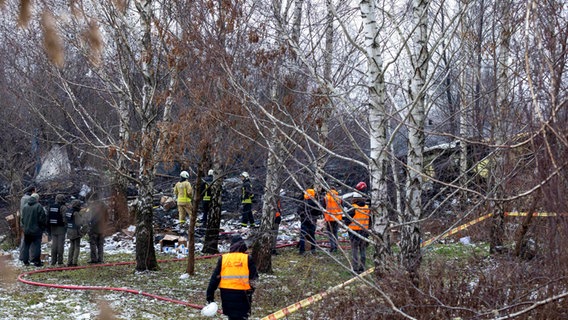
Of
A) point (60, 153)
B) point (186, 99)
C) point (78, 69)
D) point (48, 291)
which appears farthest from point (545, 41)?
point (60, 153)

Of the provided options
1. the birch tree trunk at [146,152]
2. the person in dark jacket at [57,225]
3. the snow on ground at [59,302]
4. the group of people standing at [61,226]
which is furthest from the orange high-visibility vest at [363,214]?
the person in dark jacket at [57,225]

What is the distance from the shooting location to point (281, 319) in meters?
9.27

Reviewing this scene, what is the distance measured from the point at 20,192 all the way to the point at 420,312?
17.4 m

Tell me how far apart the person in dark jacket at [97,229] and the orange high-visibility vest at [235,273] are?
7.27 m

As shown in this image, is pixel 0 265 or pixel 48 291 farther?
pixel 0 265

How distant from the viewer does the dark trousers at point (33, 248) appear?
1541 cm

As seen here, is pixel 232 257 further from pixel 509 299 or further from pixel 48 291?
pixel 48 291

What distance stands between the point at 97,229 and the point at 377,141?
9046 millimetres

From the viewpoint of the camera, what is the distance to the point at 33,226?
1516 centimetres

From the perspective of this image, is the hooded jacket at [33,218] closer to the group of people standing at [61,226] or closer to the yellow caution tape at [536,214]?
the group of people standing at [61,226]

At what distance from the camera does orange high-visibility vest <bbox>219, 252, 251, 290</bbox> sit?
27.4 ft

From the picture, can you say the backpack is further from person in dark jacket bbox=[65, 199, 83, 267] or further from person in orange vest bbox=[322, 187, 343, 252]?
person in orange vest bbox=[322, 187, 343, 252]

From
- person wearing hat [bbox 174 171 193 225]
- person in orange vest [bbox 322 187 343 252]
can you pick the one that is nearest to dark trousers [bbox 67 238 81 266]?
person in orange vest [bbox 322 187 343 252]

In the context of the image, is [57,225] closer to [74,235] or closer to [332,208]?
[74,235]
